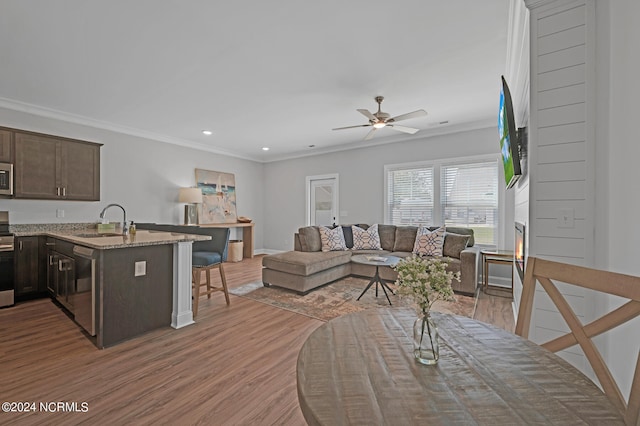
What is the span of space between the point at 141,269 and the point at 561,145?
3479 millimetres

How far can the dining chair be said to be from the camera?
0.92 meters

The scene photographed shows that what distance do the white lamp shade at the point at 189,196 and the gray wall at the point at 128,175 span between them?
0.26 meters

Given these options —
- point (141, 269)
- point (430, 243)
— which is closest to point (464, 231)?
point (430, 243)

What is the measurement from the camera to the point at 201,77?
329 centimetres

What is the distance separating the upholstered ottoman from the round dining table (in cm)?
282

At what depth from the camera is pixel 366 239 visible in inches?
210

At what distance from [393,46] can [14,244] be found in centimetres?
492

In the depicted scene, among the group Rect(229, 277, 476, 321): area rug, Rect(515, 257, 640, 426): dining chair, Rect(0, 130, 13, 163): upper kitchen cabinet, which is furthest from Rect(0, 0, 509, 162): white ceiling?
Rect(229, 277, 476, 321): area rug

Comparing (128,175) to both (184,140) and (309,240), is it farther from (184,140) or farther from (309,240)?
(309,240)

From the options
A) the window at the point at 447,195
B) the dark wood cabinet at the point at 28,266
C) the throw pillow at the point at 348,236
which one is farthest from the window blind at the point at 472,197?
the dark wood cabinet at the point at 28,266

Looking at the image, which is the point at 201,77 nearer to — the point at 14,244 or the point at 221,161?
the point at 14,244

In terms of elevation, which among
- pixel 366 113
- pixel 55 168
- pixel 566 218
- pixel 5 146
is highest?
pixel 366 113

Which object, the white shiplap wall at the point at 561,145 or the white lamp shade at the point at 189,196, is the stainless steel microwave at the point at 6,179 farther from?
the white shiplap wall at the point at 561,145

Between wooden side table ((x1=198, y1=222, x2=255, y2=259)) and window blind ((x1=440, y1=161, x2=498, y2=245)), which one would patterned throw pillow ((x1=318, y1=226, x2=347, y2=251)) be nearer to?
window blind ((x1=440, y1=161, x2=498, y2=245))
